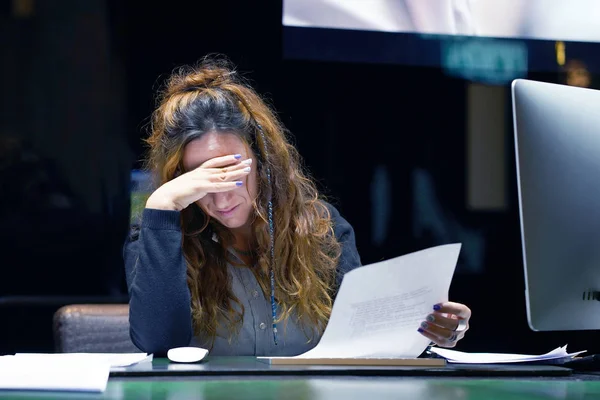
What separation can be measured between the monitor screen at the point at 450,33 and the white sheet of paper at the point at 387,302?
71.2 inches

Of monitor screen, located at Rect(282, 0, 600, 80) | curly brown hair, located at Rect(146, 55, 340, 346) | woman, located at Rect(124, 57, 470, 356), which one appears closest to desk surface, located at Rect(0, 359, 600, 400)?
woman, located at Rect(124, 57, 470, 356)

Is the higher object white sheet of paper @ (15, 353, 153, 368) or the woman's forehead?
the woman's forehead

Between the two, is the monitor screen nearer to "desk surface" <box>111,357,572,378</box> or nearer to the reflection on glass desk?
"desk surface" <box>111,357,572,378</box>

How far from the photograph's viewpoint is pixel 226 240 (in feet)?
5.64

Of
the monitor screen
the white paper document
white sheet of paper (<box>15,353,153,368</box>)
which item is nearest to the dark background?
the monitor screen

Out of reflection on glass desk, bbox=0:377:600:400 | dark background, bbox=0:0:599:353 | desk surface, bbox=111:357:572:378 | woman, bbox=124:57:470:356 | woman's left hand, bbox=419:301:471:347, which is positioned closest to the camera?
reflection on glass desk, bbox=0:377:600:400

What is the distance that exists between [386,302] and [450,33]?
1940mm

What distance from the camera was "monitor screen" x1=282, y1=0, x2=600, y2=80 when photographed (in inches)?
111

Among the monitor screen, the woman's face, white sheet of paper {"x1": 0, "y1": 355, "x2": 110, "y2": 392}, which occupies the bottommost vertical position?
white sheet of paper {"x1": 0, "y1": 355, "x2": 110, "y2": 392}

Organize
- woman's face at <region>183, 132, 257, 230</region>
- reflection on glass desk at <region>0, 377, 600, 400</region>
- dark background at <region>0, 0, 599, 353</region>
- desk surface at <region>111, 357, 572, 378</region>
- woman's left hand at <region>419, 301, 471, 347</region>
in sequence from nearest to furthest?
reflection on glass desk at <region>0, 377, 600, 400</region>
desk surface at <region>111, 357, 572, 378</region>
woman's left hand at <region>419, 301, 471, 347</region>
woman's face at <region>183, 132, 257, 230</region>
dark background at <region>0, 0, 599, 353</region>

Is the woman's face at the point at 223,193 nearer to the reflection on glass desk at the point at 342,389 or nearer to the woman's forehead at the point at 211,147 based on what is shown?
the woman's forehead at the point at 211,147

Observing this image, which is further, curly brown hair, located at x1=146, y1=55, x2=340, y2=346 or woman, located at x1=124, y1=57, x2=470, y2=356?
curly brown hair, located at x1=146, y1=55, x2=340, y2=346

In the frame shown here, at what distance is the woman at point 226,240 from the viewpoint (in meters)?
1.49

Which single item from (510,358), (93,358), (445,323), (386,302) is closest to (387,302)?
(386,302)
